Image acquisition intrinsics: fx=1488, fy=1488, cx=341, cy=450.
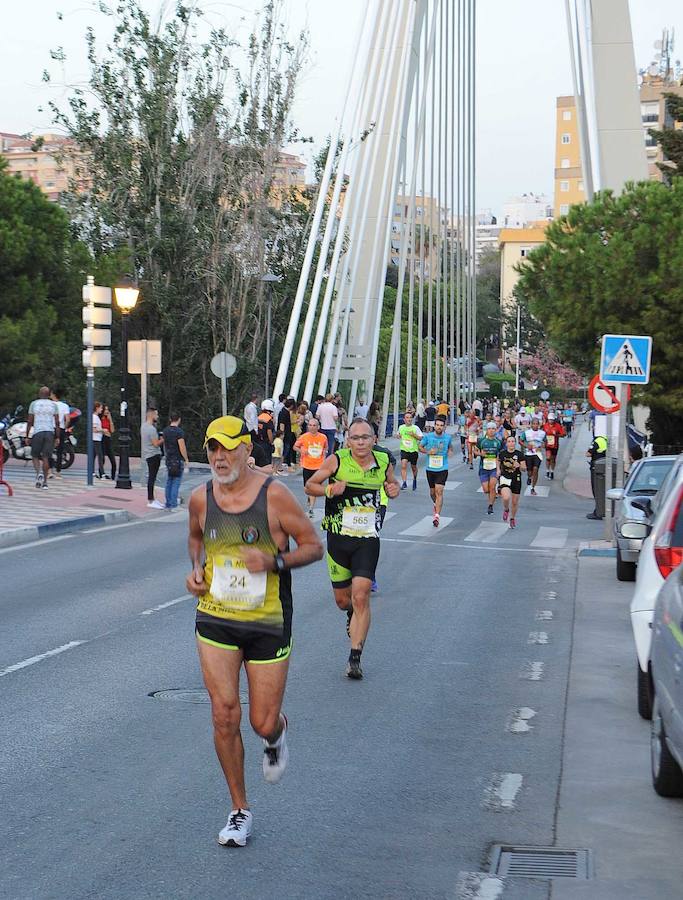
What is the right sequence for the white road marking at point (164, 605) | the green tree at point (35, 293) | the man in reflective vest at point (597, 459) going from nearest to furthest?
the white road marking at point (164, 605) → the man in reflective vest at point (597, 459) → the green tree at point (35, 293)

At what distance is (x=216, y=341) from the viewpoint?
4247 centimetres

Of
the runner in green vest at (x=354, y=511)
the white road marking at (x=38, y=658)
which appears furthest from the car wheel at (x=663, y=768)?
the white road marking at (x=38, y=658)

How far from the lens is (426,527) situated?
83.0ft

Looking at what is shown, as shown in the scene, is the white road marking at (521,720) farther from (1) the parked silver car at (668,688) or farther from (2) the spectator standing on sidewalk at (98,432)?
(2) the spectator standing on sidewalk at (98,432)

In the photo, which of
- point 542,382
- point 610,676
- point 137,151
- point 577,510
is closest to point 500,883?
point 610,676

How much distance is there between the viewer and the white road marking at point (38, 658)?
10320mm

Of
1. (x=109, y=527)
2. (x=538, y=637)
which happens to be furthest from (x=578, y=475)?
(x=538, y=637)

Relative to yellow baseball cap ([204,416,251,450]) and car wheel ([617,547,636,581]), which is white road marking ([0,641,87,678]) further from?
car wheel ([617,547,636,581])

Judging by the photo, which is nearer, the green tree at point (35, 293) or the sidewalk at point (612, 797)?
the sidewalk at point (612, 797)

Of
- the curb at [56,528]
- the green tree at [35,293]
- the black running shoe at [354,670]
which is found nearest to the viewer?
the black running shoe at [354,670]

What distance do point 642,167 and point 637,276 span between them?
405cm

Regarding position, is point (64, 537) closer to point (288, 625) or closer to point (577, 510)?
point (577, 510)

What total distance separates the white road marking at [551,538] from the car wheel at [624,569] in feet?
15.7

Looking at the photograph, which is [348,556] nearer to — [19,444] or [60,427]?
[60,427]
